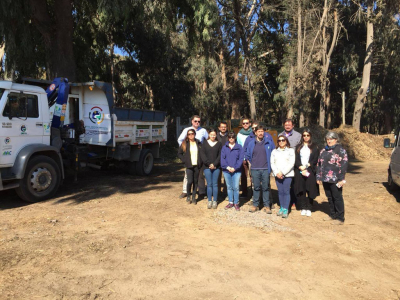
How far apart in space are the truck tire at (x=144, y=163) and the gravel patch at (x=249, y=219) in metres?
4.74

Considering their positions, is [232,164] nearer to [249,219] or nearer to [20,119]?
[249,219]

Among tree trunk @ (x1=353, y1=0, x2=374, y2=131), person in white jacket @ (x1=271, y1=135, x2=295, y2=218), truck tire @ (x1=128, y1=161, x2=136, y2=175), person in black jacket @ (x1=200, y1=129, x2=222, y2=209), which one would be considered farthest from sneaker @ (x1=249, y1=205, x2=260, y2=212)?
tree trunk @ (x1=353, y1=0, x2=374, y2=131)

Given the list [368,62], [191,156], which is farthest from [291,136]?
[368,62]

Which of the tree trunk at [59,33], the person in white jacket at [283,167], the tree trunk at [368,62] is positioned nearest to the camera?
the person in white jacket at [283,167]

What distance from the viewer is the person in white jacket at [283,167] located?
5.99 meters

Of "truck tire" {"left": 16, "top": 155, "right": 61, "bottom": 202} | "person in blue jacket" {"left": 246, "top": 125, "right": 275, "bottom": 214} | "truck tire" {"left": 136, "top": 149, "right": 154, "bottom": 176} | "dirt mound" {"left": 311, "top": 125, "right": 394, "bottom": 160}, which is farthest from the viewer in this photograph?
"dirt mound" {"left": 311, "top": 125, "right": 394, "bottom": 160}

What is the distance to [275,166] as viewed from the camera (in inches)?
240

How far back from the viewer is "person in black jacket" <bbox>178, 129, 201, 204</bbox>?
690 cm

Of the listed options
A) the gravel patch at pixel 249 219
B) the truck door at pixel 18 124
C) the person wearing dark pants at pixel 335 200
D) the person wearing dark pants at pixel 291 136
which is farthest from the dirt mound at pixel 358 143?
the truck door at pixel 18 124

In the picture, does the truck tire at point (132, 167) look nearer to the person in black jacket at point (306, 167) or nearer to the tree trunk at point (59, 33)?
the tree trunk at point (59, 33)

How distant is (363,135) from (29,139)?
810 inches

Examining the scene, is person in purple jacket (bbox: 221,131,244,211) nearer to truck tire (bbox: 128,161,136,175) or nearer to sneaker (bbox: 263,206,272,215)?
sneaker (bbox: 263,206,272,215)

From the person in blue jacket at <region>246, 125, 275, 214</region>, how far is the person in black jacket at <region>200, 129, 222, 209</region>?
2.32ft

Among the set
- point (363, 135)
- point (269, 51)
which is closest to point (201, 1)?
point (363, 135)
